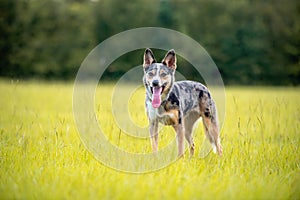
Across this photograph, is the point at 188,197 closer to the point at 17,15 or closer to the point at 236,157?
the point at 236,157

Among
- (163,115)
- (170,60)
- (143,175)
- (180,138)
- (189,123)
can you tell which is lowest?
(143,175)

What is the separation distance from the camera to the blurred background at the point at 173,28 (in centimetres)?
3762

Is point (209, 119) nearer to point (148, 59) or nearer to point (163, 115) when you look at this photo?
point (163, 115)

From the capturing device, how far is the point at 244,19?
41031 millimetres

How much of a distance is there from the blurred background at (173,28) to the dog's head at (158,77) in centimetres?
3184

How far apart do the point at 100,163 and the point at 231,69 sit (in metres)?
35.1

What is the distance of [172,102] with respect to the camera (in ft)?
20.9

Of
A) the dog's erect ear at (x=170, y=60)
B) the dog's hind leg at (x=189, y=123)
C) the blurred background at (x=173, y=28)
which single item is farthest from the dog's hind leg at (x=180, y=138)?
the blurred background at (x=173, y=28)

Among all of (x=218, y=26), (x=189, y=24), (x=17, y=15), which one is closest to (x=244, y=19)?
(x=218, y=26)

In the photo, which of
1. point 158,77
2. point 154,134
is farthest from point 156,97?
point 154,134

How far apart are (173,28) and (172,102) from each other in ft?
115

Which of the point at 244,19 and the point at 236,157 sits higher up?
the point at 244,19

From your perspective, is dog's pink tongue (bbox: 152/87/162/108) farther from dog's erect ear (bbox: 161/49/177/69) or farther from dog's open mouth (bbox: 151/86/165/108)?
dog's erect ear (bbox: 161/49/177/69)

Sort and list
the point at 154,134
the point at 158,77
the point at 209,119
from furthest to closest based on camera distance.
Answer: the point at 209,119 < the point at 154,134 < the point at 158,77
